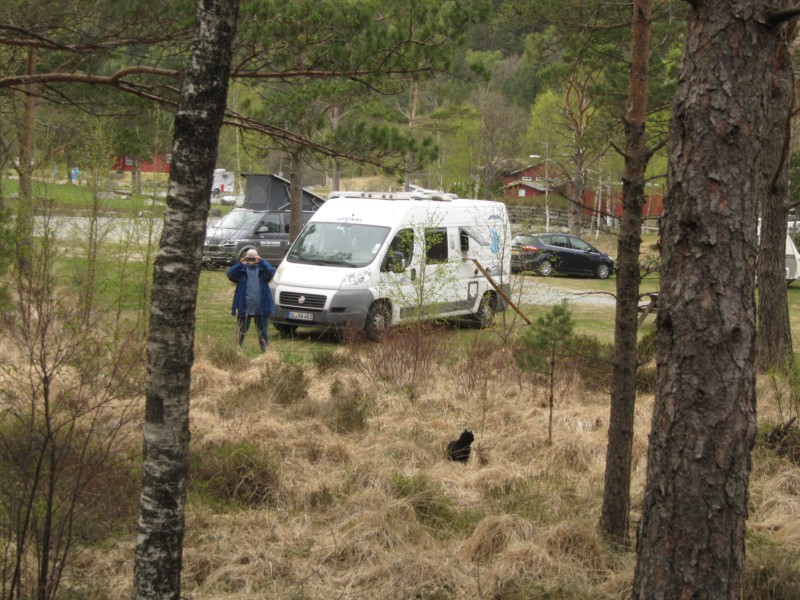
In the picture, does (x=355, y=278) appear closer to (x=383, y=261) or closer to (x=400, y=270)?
(x=383, y=261)

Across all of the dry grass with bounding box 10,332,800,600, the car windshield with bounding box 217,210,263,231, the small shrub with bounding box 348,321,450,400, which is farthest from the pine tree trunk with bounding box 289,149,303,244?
the dry grass with bounding box 10,332,800,600

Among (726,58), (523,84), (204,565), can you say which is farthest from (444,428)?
(523,84)

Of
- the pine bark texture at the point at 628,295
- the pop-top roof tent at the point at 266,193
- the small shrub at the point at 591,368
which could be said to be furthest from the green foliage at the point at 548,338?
the pop-top roof tent at the point at 266,193

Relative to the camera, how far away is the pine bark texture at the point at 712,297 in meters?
3.74

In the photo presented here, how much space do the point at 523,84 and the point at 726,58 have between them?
66.8 m

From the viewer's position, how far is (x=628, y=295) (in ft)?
19.2

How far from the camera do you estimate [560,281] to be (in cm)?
2925

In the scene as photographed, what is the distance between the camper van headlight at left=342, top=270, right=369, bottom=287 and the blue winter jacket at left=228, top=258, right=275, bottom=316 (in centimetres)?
176

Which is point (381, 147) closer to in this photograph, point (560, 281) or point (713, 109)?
point (713, 109)

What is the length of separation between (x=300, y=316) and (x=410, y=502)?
7.99 m

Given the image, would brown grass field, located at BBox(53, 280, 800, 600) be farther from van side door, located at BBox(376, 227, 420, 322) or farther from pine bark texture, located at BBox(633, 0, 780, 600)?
van side door, located at BBox(376, 227, 420, 322)

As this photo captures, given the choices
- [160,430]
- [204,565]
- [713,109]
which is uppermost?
[713,109]

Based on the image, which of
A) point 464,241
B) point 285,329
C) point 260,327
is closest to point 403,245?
point 464,241

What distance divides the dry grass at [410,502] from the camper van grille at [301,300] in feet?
12.3
